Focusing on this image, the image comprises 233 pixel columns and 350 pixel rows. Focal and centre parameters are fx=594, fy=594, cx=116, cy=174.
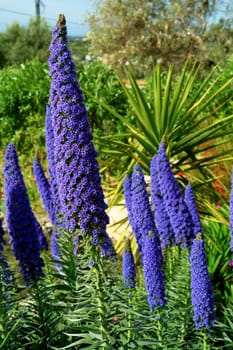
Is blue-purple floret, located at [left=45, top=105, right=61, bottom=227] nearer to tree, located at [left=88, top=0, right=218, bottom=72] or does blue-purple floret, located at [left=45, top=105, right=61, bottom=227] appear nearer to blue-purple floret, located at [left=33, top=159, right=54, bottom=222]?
blue-purple floret, located at [left=33, top=159, right=54, bottom=222]

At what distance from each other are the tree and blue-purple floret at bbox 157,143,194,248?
83.1 ft

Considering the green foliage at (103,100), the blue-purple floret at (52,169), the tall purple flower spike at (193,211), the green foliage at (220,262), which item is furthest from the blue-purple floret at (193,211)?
the green foliage at (103,100)

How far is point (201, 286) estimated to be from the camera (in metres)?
2.42

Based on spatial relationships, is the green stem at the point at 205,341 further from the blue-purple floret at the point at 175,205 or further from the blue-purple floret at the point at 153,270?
the blue-purple floret at the point at 175,205

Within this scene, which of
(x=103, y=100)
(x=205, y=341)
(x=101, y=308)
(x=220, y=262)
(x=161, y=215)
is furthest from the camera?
(x=103, y=100)

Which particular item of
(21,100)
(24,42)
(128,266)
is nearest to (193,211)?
(128,266)

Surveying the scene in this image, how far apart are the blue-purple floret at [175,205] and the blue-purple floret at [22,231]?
0.63m

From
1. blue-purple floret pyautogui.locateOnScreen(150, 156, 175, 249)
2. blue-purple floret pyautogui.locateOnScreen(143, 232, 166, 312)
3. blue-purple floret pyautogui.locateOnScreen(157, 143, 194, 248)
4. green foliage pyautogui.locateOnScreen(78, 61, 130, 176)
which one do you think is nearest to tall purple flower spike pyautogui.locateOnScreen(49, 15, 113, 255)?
blue-purple floret pyautogui.locateOnScreen(143, 232, 166, 312)

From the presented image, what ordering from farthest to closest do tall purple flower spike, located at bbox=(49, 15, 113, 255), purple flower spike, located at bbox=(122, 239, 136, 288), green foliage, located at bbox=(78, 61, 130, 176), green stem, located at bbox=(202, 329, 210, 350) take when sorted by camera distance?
green foliage, located at bbox=(78, 61, 130, 176) < purple flower spike, located at bbox=(122, 239, 136, 288) < green stem, located at bbox=(202, 329, 210, 350) < tall purple flower spike, located at bbox=(49, 15, 113, 255)

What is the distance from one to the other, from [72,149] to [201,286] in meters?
0.91

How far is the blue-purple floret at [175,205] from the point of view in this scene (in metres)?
2.75

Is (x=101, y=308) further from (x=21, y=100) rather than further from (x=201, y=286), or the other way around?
A: (x=21, y=100)

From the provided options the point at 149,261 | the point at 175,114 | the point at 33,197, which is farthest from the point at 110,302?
the point at 33,197

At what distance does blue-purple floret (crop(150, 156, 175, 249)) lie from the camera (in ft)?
9.52
